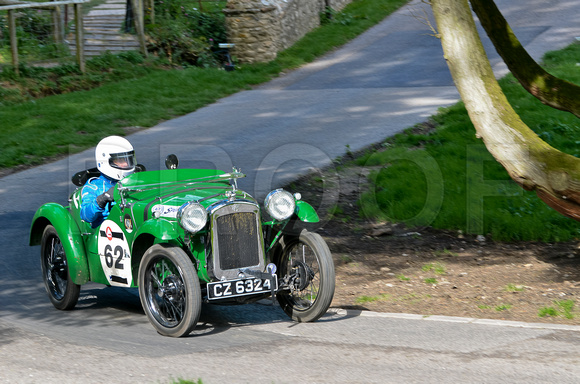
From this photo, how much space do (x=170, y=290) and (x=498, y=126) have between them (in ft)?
13.1

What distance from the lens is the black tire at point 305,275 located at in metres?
6.19

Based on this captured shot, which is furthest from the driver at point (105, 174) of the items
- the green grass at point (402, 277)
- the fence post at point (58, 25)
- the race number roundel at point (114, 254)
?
the fence post at point (58, 25)

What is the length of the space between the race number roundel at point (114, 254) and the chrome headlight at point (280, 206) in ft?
4.47

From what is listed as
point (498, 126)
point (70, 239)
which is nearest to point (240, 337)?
point (70, 239)

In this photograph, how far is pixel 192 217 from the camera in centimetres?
592

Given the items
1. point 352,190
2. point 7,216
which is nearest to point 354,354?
point 352,190

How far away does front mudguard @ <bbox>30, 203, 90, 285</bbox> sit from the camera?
22.6 feet

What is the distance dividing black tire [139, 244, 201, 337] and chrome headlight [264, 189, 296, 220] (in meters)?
0.89

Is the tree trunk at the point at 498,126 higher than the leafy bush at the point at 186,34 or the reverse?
the reverse

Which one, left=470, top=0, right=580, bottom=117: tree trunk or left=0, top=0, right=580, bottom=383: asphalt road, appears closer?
left=0, top=0, right=580, bottom=383: asphalt road

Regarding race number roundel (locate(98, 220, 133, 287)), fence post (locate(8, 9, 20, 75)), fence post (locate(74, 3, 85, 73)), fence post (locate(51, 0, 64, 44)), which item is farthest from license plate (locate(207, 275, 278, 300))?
fence post (locate(51, 0, 64, 44))

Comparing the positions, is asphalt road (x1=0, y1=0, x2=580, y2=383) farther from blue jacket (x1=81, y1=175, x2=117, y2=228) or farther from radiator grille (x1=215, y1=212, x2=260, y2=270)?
blue jacket (x1=81, y1=175, x2=117, y2=228)

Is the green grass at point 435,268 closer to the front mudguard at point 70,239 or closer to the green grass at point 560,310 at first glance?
the green grass at point 560,310

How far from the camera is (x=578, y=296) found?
23.9ft
